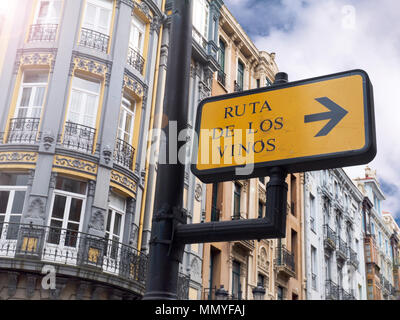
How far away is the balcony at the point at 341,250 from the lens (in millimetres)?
40787

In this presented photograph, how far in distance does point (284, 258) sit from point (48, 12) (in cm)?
1849

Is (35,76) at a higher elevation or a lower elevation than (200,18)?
lower

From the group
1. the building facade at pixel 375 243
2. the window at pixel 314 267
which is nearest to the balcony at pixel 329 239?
the window at pixel 314 267

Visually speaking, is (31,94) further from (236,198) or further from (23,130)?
(236,198)

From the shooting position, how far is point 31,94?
19094 mm

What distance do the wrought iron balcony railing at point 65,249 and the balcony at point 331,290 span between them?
72.5 ft

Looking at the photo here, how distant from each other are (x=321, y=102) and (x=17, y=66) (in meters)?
17.0

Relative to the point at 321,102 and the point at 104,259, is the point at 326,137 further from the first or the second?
the point at 104,259

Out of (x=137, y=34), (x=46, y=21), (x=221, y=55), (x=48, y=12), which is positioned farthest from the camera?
(x=221, y=55)

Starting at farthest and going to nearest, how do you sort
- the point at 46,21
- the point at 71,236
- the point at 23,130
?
the point at 46,21
the point at 23,130
the point at 71,236

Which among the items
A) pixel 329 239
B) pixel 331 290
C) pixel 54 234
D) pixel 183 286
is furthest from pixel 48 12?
pixel 331 290

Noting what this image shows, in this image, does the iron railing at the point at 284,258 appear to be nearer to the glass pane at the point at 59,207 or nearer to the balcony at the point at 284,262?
the balcony at the point at 284,262

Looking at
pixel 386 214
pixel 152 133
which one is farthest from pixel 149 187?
pixel 386 214

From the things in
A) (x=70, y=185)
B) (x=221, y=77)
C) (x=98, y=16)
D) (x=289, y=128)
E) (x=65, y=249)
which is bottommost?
(x=289, y=128)
